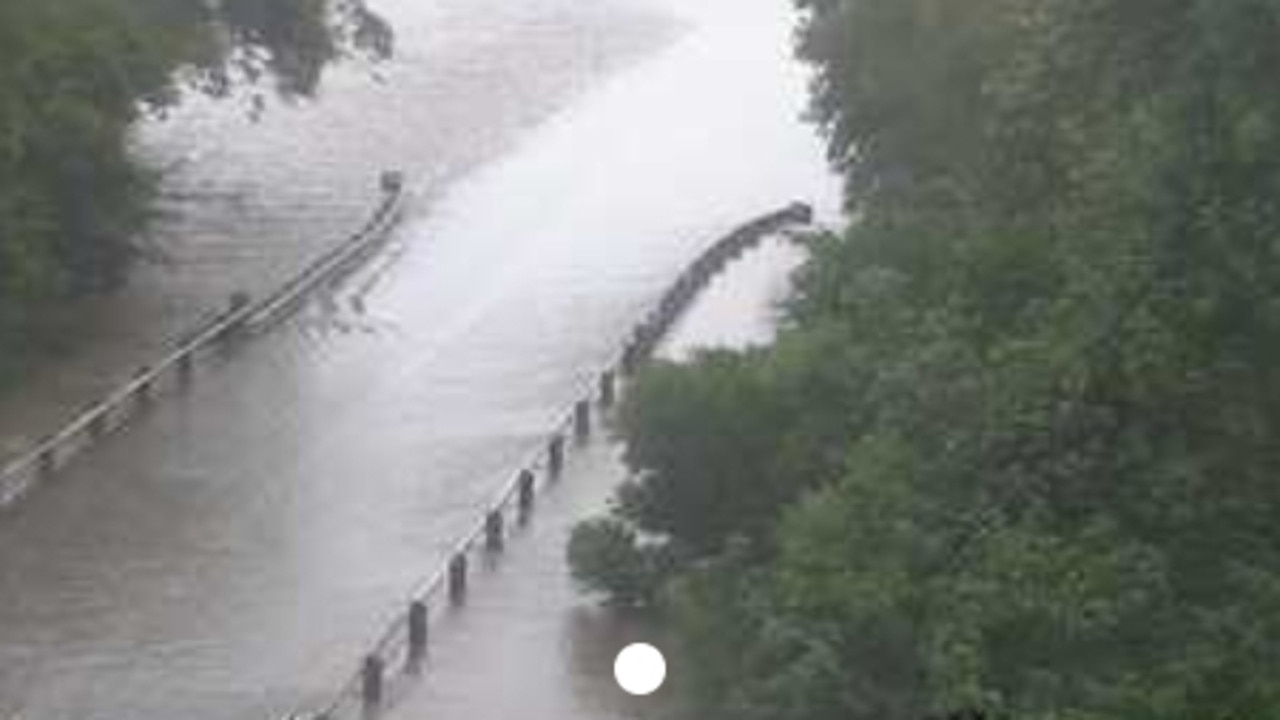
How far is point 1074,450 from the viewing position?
2405 cm

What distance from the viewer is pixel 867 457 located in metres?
25.3

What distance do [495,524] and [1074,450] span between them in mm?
10602

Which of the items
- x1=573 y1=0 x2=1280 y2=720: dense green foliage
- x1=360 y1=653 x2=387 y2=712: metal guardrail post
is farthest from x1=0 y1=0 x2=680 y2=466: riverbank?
x1=573 y1=0 x2=1280 y2=720: dense green foliage

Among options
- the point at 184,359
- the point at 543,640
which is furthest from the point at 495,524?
the point at 184,359

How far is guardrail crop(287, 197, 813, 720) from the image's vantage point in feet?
90.1

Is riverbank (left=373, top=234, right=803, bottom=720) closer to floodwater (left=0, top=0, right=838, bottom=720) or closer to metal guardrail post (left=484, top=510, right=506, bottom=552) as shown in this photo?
metal guardrail post (left=484, top=510, right=506, bottom=552)

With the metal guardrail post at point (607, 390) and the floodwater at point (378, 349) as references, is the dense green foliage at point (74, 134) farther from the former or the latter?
the metal guardrail post at point (607, 390)

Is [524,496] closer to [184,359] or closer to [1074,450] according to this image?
[184,359]

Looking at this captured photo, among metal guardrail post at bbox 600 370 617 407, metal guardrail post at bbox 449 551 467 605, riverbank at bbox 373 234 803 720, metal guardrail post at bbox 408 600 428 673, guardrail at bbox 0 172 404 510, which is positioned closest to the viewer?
riverbank at bbox 373 234 803 720

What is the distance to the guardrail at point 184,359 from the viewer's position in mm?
35844

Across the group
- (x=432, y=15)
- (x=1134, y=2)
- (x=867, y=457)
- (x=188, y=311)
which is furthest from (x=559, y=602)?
(x=432, y=15)

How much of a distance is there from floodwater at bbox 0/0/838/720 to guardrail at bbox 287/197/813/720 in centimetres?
44

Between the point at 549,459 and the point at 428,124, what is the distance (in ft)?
98.1

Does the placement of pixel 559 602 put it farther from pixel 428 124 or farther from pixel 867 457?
pixel 428 124
